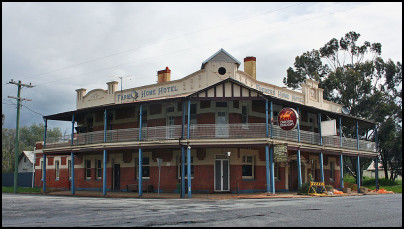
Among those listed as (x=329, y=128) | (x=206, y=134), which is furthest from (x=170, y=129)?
(x=329, y=128)

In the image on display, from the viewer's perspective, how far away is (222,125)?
24688mm

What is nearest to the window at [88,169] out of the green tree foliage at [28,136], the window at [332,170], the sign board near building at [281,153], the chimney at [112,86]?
the chimney at [112,86]

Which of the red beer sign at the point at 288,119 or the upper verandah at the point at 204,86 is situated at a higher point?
the upper verandah at the point at 204,86

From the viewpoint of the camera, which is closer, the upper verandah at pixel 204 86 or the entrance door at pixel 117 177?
the upper verandah at pixel 204 86

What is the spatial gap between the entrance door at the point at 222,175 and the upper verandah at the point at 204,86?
5263 millimetres

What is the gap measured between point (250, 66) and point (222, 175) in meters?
9.29

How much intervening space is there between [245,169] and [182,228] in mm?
17830

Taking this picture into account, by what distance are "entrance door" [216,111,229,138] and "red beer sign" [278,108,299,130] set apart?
3272 millimetres

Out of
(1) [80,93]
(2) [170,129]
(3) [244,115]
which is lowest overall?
(2) [170,129]

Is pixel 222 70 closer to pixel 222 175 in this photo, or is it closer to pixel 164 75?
pixel 164 75

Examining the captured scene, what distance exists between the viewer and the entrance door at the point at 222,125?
24.9 meters

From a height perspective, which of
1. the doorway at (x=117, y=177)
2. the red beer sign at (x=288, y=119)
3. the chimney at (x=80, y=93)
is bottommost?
the doorway at (x=117, y=177)

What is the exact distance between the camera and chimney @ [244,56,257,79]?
31188mm

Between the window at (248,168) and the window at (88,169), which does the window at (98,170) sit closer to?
the window at (88,169)
